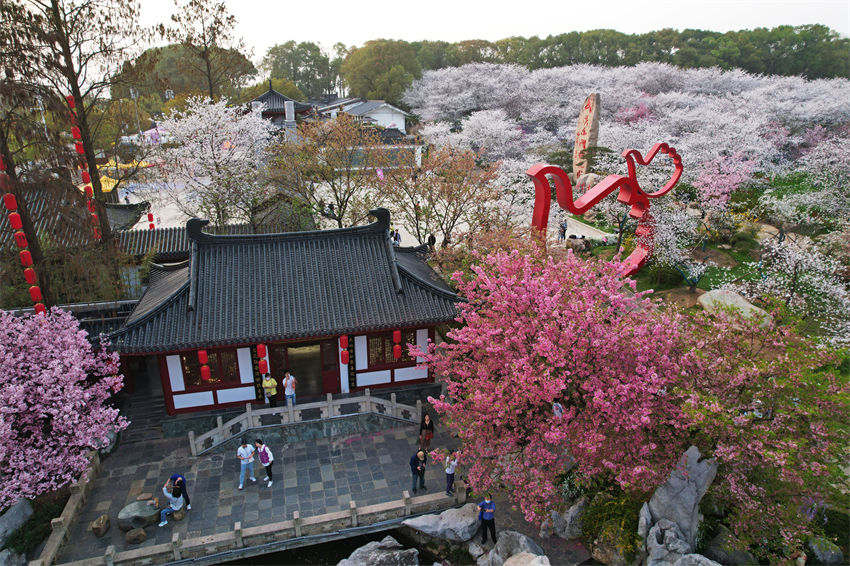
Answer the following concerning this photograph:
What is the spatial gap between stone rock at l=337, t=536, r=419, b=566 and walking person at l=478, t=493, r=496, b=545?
5.56 ft

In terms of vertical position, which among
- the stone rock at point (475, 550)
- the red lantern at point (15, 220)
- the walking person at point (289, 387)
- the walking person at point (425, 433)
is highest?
the red lantern at point (15, 220)

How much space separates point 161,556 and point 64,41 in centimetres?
1662

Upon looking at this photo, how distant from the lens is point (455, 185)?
22109 mm

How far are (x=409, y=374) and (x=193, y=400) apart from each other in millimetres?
6749

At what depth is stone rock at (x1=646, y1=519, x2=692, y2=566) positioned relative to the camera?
33.5ft

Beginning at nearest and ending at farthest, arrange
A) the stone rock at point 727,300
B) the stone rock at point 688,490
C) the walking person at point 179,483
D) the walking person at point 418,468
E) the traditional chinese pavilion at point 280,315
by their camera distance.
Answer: the stone rock at point 688,490 → the walking person at point 179,483 → the walking person at point 418,468 → the traditional chinese pavilion at point 280,315 → the stone rock at point 727,300

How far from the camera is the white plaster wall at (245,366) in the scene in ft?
49.4

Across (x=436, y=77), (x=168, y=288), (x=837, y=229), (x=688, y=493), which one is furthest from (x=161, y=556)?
(x=436, y=77)

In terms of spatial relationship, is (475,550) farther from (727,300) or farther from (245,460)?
(727,300)

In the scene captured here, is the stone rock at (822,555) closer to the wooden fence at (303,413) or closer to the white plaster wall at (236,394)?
the wooden fence at (303,413)

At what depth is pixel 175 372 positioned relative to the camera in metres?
14.7

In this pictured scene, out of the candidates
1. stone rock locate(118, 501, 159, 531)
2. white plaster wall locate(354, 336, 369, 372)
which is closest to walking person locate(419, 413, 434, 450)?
white plaster wall locate(354, 336, 369, 372)

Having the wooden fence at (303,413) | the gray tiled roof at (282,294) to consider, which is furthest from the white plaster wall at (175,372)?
the wooden fence at (303,413)

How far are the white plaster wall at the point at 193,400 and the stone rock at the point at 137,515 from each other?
134 inches
